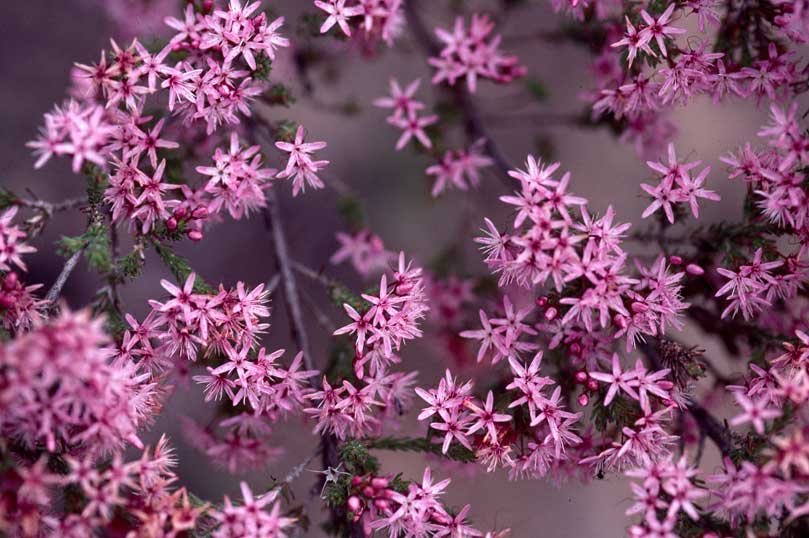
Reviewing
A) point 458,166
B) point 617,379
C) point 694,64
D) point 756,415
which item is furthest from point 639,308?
point 458,166

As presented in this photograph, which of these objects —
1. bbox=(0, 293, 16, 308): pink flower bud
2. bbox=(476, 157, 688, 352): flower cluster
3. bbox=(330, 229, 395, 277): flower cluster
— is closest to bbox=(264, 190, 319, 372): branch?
bbox=(330, 229, 395, 277): flower cluster

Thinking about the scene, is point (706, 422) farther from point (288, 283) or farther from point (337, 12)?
point (337, 12)

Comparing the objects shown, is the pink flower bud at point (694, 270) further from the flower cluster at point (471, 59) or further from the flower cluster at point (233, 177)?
the flower cluster at point (233, 177)

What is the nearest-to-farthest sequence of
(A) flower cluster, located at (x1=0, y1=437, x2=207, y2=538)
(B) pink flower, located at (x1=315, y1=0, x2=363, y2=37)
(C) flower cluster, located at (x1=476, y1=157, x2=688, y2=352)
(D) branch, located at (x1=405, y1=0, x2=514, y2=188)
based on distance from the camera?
(A) flower cluster, located at (x1=0, y1=437, x2=207, y2=538) → (C) flower cluster, located at (x1=476, y1=157, x2=688, y2=352) → (B) pink flower, located at (x1=315, y1=0, x2=363, y2=37) → (D) branch, located at (x1=405, y1=0, x2=514, y2=188)

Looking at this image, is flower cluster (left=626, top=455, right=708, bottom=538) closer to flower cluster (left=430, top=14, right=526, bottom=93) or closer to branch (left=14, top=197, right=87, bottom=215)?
flower cluster (left=430, top=14, right=526, bottom=93)

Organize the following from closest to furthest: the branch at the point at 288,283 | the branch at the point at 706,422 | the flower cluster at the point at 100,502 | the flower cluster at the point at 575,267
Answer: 1. the flower cluster at the point at 100,502
2. the flower cluster at the point at 575,267
3. the branch at the point at 706,422
4. the branch at the point at 288,283

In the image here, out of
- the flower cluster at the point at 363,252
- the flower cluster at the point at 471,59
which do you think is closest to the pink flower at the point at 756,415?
the flower cluster at the point at 471,59
